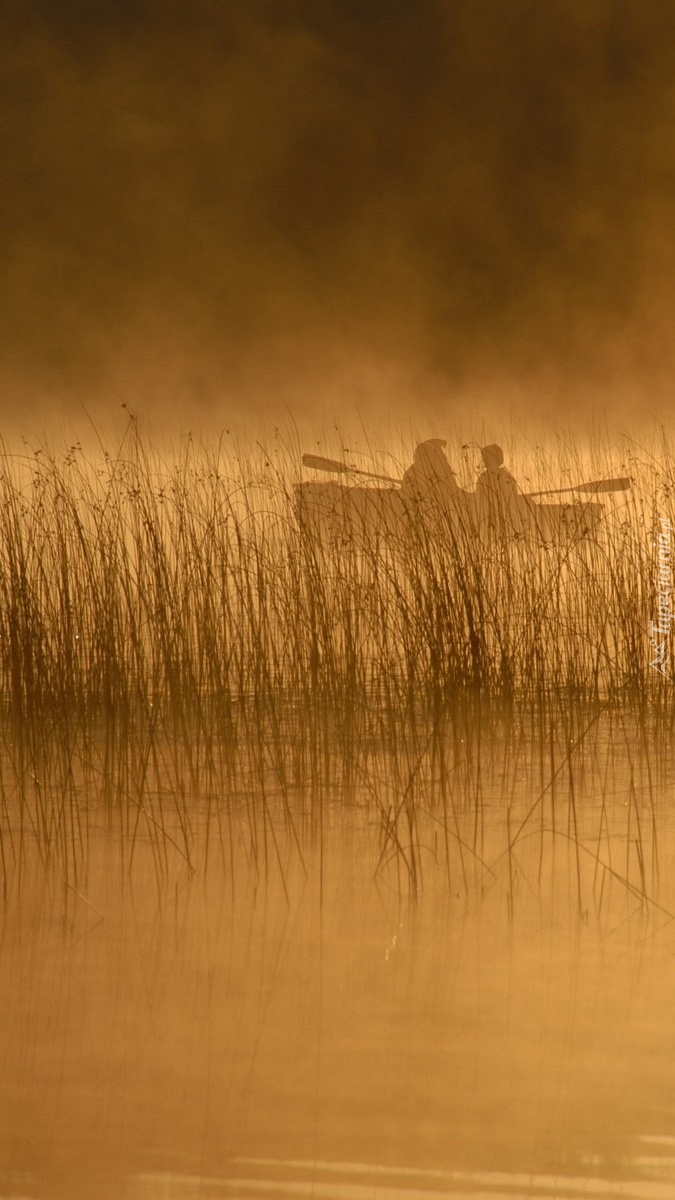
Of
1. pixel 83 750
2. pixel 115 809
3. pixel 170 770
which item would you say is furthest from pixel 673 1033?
pixel 83 750

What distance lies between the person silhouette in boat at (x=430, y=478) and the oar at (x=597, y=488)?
358mm

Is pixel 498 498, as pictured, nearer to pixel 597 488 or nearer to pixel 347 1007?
pixel 597 488

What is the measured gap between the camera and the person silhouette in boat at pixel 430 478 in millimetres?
4035

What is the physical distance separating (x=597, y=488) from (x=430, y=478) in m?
0.84

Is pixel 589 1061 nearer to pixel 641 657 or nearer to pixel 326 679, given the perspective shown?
pixel 326 679

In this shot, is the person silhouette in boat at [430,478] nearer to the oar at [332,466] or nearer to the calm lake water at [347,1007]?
the oar at [332,466]

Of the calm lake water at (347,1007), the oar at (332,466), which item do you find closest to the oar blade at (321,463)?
the oar at (332,466)

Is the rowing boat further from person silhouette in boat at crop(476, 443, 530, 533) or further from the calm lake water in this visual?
the calm lake water

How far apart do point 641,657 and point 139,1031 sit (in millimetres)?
2341

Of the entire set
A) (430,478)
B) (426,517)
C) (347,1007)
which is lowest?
(347,1007)

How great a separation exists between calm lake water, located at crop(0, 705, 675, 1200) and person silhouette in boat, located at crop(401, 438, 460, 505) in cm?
136

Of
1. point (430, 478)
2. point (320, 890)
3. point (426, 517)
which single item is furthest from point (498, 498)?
point (320, 890)

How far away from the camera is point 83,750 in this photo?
343 cm

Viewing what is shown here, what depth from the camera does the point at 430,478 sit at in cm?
414
